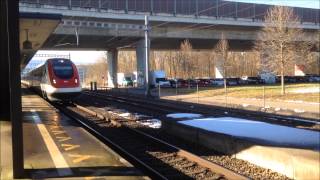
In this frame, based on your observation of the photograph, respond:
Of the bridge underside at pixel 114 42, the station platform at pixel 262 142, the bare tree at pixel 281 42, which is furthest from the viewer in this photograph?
the bridge underside at pixel 114 42

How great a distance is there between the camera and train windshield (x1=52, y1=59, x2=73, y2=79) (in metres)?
32.0

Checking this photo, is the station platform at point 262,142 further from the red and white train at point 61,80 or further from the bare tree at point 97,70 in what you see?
the bare tree at point 97,70

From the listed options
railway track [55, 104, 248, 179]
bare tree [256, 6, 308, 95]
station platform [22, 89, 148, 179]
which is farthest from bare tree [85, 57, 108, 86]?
station platform [22, 89, 148, 179]

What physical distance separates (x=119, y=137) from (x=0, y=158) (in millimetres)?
8286

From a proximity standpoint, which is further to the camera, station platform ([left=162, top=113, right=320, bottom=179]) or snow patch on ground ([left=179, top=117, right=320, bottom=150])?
snow patch on ground ([left=179, top=117, right=320, bottom=150])

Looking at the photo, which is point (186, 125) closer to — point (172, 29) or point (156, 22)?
point (156, 22)

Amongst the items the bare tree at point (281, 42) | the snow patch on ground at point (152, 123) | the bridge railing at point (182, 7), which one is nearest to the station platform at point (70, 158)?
the snow patch on ground at point (152, 123)

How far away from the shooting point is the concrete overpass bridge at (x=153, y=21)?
5434 cm

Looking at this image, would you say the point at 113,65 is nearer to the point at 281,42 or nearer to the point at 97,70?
the point at 281,42

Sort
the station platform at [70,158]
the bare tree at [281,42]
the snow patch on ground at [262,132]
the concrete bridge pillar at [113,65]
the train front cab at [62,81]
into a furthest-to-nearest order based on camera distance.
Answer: the concrete bridge pillar at [113,65] < the bare tree at [281,42] < the train front cab at [62,81] < the snow patch on ground at [262,132] < the station platform at [70,158]

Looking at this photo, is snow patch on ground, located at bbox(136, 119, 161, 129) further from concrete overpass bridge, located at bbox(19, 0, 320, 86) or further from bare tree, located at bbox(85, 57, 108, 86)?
bare tree, located at bbox(85, 57, 108, 86)

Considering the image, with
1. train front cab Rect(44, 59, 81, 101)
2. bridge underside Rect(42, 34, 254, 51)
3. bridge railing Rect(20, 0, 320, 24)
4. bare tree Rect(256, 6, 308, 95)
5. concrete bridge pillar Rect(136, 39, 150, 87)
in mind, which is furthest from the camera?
concrete bridge pillar Rect(136, 39, 150, 87)

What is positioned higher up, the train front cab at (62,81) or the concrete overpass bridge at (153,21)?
the concrete overpass bridge at (153,21)

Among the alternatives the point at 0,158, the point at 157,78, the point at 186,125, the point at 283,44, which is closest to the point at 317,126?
the point at 186,125
